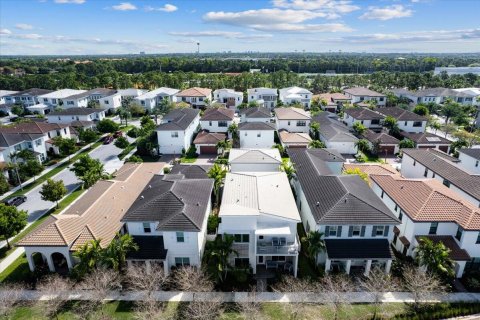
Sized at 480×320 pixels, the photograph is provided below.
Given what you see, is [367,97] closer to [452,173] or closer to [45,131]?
[452,173]

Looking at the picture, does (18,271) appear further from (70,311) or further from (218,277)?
(218,277)

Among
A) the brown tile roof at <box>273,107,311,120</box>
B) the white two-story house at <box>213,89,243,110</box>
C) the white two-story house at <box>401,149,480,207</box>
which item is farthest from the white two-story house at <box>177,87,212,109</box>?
the white two-story house at <box>401,149,480,207</box>

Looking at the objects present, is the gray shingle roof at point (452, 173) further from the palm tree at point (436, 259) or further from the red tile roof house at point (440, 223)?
the palm tree at point (436, 259)

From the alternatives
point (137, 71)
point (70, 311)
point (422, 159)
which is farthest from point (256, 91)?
point (137, 71)

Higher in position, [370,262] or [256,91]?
[256,91]

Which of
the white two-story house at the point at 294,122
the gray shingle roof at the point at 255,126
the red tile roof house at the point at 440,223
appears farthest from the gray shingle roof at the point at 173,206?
the white two-story house at the point at 294,122
